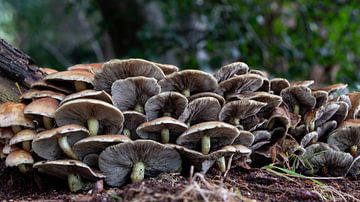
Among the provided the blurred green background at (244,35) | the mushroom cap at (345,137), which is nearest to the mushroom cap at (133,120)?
the mushroom cap at (345,137)

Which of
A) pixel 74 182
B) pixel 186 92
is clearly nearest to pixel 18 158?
pixel 74 182

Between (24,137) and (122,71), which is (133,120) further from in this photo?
(24,137)

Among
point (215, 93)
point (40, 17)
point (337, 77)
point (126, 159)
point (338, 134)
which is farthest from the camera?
point (40, 17)

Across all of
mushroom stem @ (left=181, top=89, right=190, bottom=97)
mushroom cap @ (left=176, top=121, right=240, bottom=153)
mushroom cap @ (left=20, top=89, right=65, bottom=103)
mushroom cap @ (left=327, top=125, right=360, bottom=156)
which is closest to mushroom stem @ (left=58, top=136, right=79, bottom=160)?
mushroom cap @ (left=20, top=89, right=65, bottom=103)

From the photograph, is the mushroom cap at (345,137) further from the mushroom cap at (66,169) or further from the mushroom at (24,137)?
the mushroom at (24,137)

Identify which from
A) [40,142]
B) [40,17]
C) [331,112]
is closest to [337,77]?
[331,112]

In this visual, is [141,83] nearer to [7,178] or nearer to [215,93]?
[215,93]
